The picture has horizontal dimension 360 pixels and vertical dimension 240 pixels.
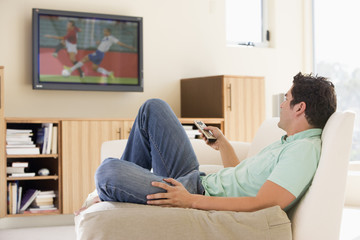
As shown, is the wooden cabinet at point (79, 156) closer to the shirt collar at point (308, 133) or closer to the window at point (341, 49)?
the window at point (341, 49)

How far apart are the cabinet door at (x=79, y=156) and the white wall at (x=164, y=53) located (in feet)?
1.50

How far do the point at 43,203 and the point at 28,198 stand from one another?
0.13 meters

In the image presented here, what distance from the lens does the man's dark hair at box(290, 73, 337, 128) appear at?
1920mm

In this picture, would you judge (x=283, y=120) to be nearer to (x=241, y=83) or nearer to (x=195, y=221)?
(x=195, y=221)

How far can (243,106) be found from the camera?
15.8ft

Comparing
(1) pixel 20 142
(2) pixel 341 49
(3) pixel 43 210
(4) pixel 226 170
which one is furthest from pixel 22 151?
(2) pixel 341 49

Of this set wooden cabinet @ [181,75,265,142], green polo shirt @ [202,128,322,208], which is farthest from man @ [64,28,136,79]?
green polo shirt @ [202,128,322,208]

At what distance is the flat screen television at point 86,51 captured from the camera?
4457 mm

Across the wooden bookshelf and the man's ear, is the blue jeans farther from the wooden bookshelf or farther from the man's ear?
the wooden bookshelf

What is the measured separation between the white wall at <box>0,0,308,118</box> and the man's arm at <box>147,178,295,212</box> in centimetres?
299

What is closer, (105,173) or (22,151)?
(105,173)

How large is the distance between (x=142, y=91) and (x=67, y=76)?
693 mm

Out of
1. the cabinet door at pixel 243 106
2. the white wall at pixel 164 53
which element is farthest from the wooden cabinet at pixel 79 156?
the cabinet door at pixel 243 106

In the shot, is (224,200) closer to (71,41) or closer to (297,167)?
(297,167)
